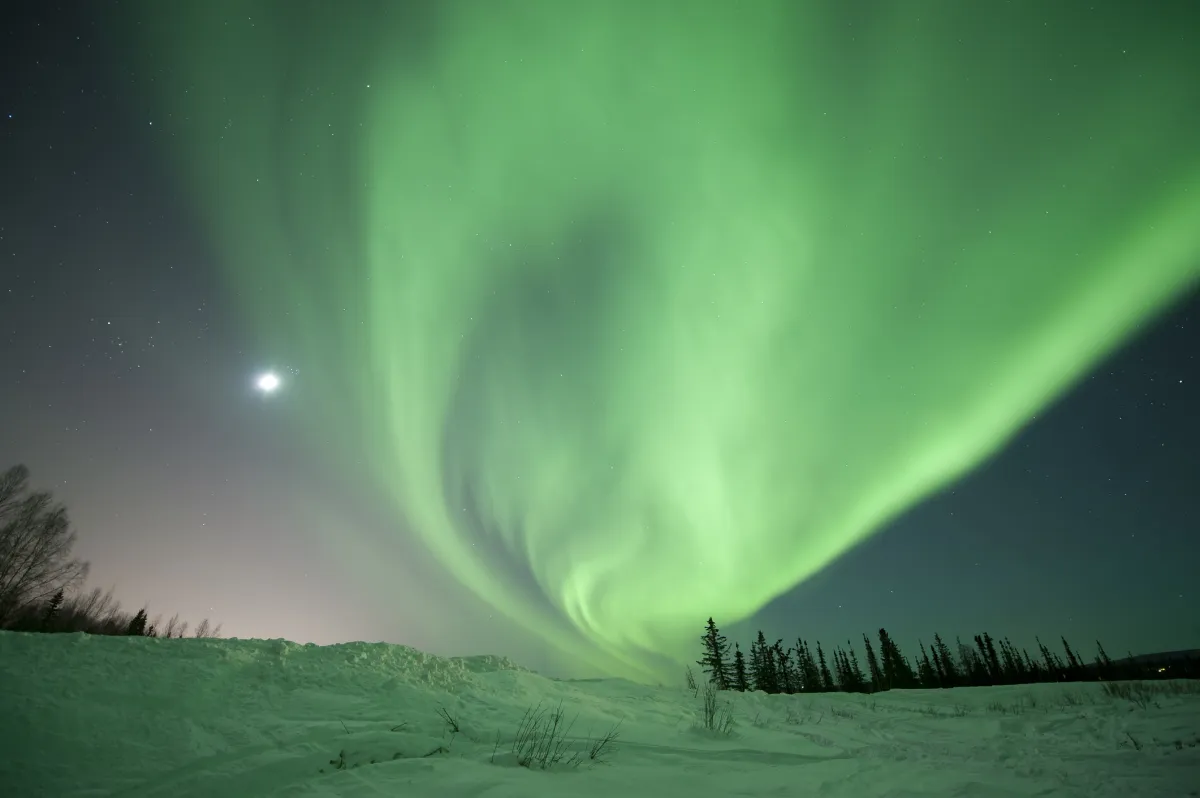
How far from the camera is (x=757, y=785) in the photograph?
232 inches

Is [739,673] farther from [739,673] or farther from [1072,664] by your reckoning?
[1072,664]

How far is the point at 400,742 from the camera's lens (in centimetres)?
627

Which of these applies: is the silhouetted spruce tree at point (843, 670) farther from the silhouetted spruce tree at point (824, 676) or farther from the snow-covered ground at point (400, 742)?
the snow-covered ground at point (400, 742)

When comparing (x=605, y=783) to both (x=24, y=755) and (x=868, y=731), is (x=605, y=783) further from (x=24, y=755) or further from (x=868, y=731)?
(x=868, y=731)

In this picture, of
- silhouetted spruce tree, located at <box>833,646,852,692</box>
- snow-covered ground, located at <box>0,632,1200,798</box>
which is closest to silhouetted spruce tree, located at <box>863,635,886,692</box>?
silhouetted spruce tree, located at <box>833,646,852,692</box>

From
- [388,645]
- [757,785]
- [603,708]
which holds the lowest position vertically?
[757,785]

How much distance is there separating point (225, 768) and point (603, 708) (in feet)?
25.9

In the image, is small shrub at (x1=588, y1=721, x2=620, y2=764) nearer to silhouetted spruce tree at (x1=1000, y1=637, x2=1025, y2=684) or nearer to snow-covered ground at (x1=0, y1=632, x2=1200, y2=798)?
snow-covered ground at (x1=0, y1=632, x2=1200, y2=798)

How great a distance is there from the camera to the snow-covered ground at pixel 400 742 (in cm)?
503

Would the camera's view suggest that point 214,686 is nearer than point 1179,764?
No

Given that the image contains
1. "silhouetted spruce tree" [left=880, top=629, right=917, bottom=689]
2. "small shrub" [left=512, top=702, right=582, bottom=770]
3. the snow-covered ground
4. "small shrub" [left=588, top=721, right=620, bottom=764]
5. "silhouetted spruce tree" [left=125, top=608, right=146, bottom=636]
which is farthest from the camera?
"silhouetted spruce tree" [left=880, top=629, right=917, bottom=689]

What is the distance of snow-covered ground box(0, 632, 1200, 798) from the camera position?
503cm

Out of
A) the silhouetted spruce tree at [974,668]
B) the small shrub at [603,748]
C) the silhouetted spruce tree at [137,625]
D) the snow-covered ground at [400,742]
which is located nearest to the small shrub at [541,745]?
the snow-covered ground at [400,742]

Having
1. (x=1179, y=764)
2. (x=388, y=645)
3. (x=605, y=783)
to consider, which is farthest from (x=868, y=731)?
(x=388, y=645)
